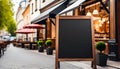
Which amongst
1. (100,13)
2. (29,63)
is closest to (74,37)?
(29,63)

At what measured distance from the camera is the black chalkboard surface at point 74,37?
9.45m

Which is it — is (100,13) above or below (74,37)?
above

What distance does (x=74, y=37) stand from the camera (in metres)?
9.60

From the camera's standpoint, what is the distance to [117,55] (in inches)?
569

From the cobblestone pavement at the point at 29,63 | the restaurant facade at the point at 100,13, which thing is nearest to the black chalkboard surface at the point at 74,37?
the restaurant facade at the point at 100,13

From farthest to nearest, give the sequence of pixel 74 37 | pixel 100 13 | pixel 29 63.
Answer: pixel 100 13 → pixel 29 63 → pixel 74 37

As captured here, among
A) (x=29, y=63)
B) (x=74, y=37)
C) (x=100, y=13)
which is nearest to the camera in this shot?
(x=74, y=37)

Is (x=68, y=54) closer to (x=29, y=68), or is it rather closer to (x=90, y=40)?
(x=90, y=40)

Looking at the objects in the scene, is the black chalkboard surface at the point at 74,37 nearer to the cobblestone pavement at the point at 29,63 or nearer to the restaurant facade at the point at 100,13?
the restaurant facade at the point at 100,13

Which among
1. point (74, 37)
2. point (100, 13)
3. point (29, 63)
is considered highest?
point (100, 13)

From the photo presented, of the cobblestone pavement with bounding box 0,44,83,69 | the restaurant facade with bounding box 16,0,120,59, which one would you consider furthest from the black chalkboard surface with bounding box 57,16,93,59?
the cobblestone pavement with bounding box 0,44,83,69

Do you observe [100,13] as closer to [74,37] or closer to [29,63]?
[29,63]

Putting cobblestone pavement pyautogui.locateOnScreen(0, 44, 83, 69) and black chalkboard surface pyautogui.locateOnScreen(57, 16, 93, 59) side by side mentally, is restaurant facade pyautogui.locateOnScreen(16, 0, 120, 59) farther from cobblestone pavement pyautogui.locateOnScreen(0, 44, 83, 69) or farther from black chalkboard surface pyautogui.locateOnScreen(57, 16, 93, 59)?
cobblestone pavement pyautogui.locateOnScreen(0, 44, 83, 69)

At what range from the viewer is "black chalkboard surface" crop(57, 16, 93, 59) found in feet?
Answer: 31.0
